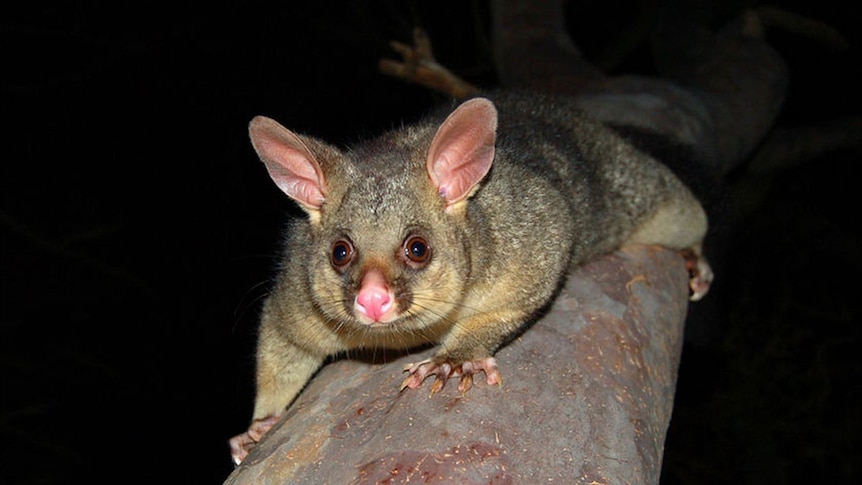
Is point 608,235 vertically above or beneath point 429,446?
beneath

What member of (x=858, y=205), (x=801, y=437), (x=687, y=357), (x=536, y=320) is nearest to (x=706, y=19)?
(x=687, y=357)

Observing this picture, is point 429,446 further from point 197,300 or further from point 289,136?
point 197,300

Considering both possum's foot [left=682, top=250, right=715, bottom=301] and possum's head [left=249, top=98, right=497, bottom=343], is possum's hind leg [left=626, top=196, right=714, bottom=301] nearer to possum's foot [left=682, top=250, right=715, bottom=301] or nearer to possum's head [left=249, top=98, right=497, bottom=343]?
possum's foot [left=682, top=250, right=715, bottom=301]

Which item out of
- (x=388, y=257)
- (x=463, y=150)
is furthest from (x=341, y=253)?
(x=463, y=150)

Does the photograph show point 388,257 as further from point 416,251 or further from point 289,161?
point 289,161

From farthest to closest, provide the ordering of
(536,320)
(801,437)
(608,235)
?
(801,437) < (608,235) < (536,320)

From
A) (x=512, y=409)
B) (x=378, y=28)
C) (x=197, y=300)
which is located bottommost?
(x=197, y=300)

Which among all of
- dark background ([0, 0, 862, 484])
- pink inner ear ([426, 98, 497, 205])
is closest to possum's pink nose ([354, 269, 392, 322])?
pink inner ear ([426, 98, 497, 205])
